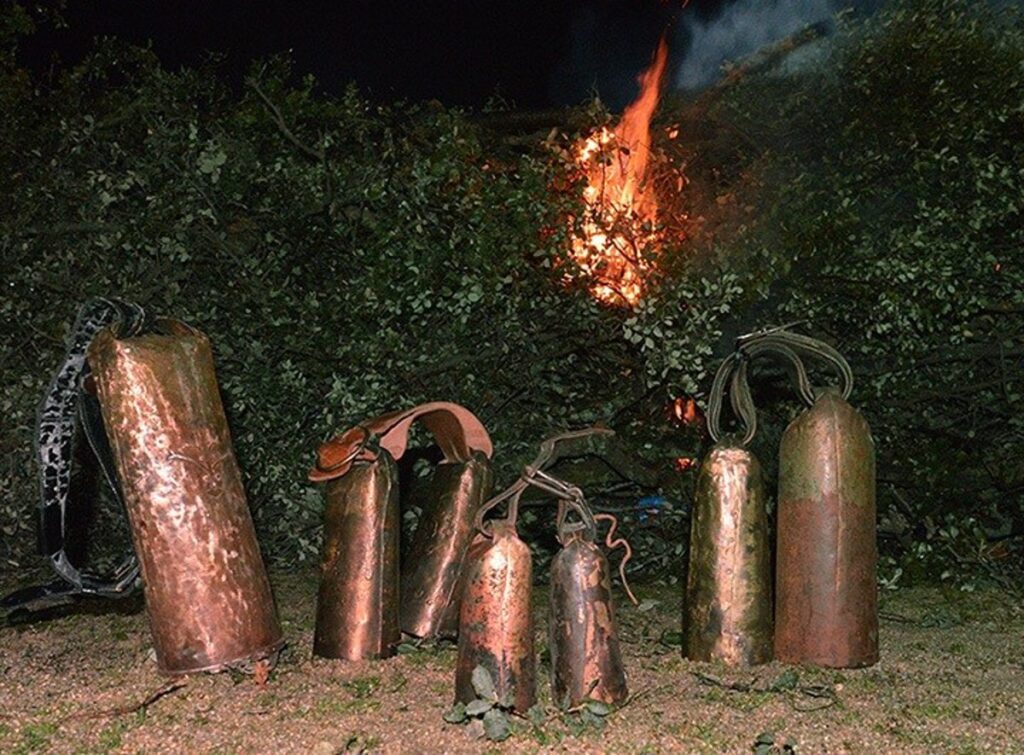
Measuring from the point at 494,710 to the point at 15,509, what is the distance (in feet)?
12.2

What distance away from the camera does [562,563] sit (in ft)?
10.7

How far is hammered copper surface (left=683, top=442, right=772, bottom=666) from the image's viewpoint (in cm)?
360

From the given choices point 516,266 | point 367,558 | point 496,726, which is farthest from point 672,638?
point 516,266

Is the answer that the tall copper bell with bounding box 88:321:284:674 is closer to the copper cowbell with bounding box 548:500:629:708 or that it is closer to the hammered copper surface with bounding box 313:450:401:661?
the hammered copper surface with bounding box 313:450:401:661

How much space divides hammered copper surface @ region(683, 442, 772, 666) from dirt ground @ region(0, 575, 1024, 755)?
9cm

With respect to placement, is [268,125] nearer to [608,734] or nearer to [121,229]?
[121,229]

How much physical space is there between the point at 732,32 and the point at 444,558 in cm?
361

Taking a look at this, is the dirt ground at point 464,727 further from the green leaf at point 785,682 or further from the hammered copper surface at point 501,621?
the hammered copper surface at point 501,621

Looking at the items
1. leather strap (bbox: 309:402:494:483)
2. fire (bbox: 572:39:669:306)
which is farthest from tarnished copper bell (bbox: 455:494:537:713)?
fire (bbox: 572:39:669:306)

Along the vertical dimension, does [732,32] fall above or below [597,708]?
above

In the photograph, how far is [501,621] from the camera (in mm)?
3168

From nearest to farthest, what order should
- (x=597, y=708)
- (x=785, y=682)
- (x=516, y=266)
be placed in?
(x=597, y=708) < (x=785, y=682) < (x=516, y=266)

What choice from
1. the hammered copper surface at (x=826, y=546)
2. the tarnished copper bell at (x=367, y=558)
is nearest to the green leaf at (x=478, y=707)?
the tarnished copper bell at (x=367, y=558)

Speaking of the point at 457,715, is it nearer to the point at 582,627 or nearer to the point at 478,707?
the point at 478,707
